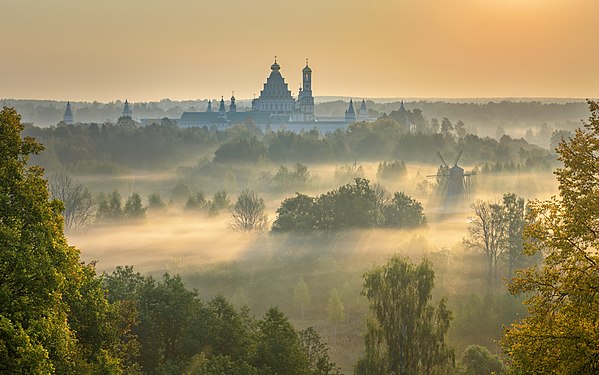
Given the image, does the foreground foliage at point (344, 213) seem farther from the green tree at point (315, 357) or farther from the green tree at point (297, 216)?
the green tree at point (315, 357)

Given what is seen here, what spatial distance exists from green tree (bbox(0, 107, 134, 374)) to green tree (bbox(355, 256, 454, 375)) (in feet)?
46.6

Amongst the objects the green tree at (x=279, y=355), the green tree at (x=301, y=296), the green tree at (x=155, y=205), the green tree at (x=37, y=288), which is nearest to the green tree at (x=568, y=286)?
the green tree at (x=37, y=288)

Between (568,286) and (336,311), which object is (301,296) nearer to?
(336,311)

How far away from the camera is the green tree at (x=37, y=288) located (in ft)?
44.0

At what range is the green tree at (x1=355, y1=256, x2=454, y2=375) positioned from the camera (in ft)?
95.7

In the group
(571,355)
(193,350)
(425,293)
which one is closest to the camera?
(571,355)

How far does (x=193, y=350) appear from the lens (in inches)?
1109

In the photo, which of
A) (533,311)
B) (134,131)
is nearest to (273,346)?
(533,311)

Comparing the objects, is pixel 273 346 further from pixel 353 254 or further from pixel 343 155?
pixel 343 155

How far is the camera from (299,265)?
61.8 metres

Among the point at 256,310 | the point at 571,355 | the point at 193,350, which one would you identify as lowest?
the point at 256,310

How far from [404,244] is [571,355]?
5331 cm

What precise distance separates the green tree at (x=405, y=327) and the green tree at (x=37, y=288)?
1422cm

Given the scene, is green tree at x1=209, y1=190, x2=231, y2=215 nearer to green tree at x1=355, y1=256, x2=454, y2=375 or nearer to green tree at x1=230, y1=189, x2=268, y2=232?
green tree at x1=230, y1=189, x2=268, y2=232
